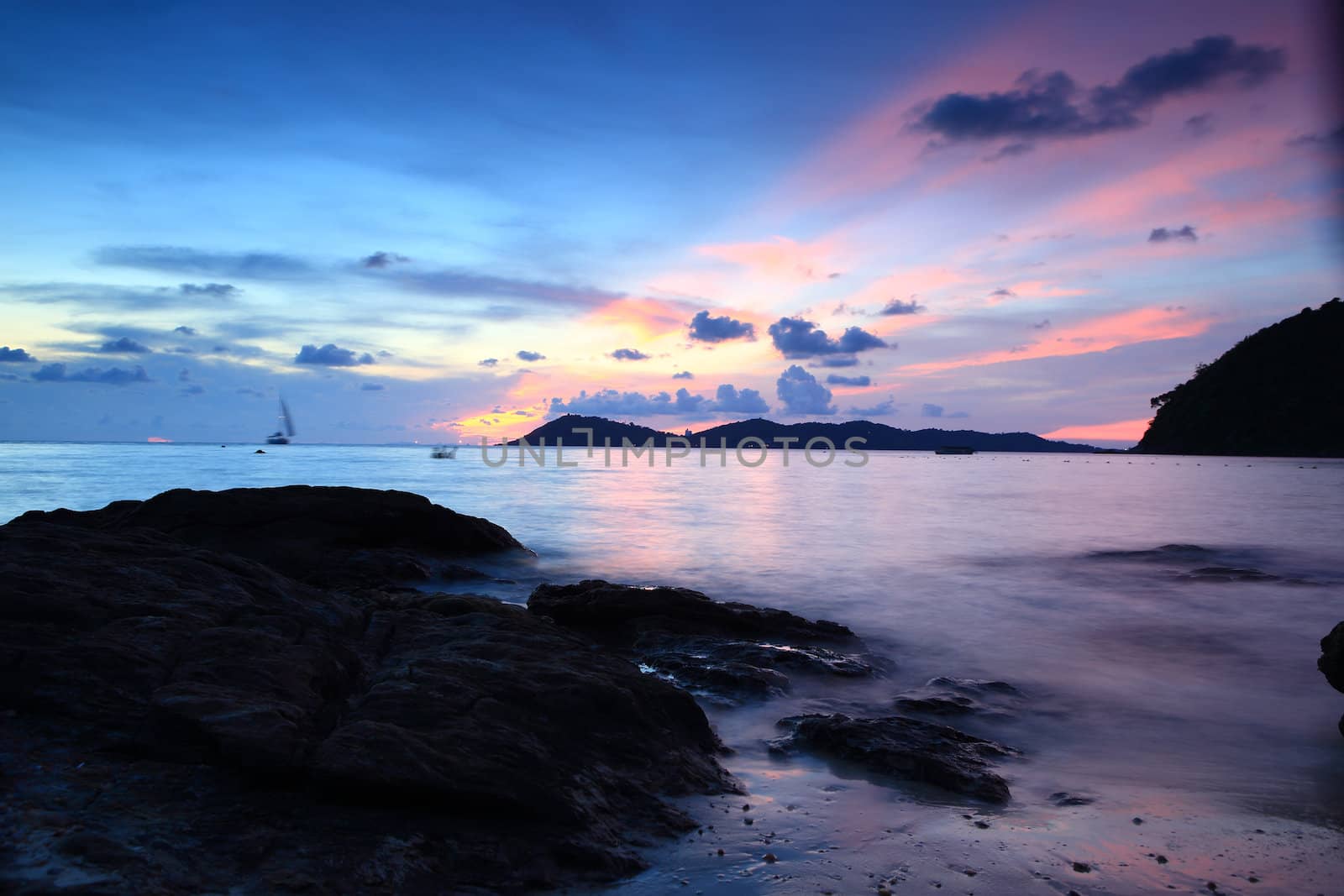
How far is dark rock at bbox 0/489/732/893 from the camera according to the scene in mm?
3785

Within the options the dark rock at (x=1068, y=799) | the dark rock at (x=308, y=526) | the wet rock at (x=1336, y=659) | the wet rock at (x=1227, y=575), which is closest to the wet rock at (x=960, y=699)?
the dark rock at (x=1068, y=799)

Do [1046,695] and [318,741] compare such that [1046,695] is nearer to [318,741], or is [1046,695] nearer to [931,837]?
[931,837]

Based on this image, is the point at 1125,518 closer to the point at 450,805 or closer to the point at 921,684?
the point at 921,684

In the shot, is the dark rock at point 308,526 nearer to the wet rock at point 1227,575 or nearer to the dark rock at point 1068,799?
the dark rock at point 1068,799

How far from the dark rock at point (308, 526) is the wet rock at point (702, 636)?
Result: 474cm

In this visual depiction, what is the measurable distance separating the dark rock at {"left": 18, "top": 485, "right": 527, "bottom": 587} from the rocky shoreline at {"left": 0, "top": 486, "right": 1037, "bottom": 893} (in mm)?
7837

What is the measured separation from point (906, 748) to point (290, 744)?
5011 millimetres

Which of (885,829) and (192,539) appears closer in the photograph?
(885,829)

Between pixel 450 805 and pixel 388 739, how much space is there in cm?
56

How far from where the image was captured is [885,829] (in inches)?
212

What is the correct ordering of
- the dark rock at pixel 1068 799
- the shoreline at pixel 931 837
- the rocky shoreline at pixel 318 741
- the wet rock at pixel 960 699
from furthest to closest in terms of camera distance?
the wet rock at pixel 960 699 → the dark rock at pixel 1068 799 → the shoreline at pixel 931 837 → the rocky shoreline at pixel 318 741

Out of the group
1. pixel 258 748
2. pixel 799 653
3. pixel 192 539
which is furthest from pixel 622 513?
pixel 258 748

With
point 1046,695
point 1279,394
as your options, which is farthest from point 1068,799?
point 1279,394

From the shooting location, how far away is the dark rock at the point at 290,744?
3.79m
